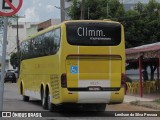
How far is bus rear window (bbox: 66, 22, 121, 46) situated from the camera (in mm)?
17469

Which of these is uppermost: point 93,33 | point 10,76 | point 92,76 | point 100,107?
point 93,33

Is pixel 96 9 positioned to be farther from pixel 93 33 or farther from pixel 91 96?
pixel 91 96

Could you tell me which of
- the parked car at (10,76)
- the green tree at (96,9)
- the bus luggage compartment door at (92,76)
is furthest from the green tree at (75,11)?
the bus luggage compartment door at (92,76)

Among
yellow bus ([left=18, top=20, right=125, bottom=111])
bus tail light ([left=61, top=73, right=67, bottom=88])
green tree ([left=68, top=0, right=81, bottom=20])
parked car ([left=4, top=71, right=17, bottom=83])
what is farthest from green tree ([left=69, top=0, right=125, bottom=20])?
bus tail light ([left=61, top=73, right=67, bottom=88])

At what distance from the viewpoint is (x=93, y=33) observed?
17641 millimetres

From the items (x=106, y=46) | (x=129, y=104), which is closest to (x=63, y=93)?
(x=106, y=46)

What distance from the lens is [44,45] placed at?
66.8 feet

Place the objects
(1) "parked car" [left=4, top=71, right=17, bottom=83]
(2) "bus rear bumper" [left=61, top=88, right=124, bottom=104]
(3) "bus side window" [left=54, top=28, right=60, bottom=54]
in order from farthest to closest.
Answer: (1) "parked car" [left=4, top=71, right=17, bottom=83], (3) "bus side window" [left=54, top=28, right=60, bottom=54], (2) "bus rear bumper" [left=61, top=88, right=124, bottom=104]

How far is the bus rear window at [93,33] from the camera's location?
57.3ft

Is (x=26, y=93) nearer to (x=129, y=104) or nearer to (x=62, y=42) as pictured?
(x=129, y=104)

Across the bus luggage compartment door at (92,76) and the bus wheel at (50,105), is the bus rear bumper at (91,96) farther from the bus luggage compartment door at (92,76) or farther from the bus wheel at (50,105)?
the bus wheel at (50,105)

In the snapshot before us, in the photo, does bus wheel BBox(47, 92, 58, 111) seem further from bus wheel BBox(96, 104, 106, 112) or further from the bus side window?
the bus side window

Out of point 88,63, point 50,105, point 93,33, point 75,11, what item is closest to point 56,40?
point 93,33

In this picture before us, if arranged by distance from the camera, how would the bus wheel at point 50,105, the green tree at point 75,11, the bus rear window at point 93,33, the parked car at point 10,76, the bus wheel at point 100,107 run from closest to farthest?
the bus rear window at point 93,33
the bus wheel at point 50,105
the bus wheel at point 100,107
the green tree at point 75,11
the parked car at point 10,76
